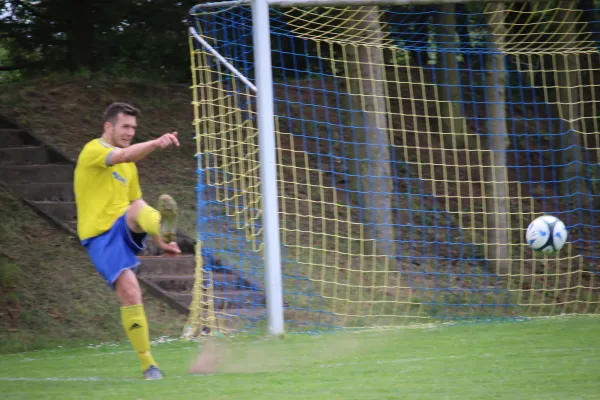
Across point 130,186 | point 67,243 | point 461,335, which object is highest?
point 130,186

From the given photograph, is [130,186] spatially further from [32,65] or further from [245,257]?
[32,65]

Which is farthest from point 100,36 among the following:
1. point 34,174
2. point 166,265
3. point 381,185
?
point 381,185

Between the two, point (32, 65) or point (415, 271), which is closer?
point (415, 271)

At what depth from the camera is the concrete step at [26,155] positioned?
470 inches

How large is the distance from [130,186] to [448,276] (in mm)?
6132

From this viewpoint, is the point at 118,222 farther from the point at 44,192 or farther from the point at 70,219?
the point at 44,192

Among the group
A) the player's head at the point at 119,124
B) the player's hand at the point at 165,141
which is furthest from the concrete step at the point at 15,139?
the player's hand at the point at 165,141

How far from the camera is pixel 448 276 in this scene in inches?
442

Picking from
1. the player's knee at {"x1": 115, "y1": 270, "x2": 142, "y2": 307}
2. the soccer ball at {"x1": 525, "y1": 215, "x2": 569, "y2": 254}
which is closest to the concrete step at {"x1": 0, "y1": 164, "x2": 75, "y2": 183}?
the player's knee at {"x1": 115, "y1": 270, "x2": 142, "y2": 307}

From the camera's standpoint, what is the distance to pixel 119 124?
5.87 metres

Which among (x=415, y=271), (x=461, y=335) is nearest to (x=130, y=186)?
(x=461, y=335)

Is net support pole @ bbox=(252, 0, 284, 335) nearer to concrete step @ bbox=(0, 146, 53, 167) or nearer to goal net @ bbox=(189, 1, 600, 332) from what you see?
goal net @ bbox=(189, 1, 600, 332)

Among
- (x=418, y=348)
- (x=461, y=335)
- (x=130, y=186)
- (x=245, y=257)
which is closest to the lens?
(x=130, y=186)

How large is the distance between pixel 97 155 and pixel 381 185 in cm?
580
